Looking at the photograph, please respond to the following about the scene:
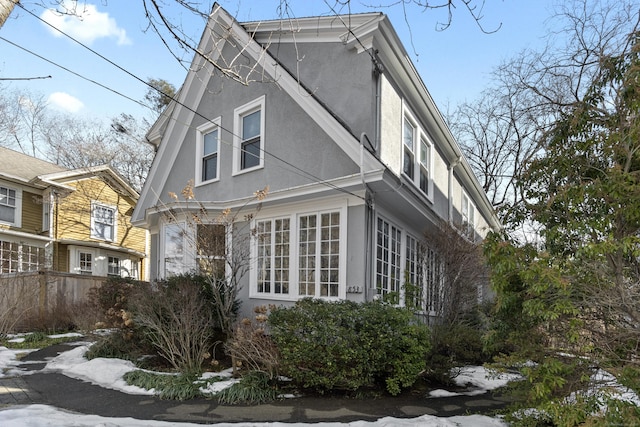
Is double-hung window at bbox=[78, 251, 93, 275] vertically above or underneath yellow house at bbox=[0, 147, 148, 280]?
underneath

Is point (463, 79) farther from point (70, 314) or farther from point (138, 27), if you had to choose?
point (70, 314)

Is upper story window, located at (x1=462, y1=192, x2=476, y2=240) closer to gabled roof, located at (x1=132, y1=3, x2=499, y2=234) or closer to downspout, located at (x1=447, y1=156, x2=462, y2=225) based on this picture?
downspout, located at (x1=447, y1=156, x2=462, y2=225)

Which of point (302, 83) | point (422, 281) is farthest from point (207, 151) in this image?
point (422, 281)

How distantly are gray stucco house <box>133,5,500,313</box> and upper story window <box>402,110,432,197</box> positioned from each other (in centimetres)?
5

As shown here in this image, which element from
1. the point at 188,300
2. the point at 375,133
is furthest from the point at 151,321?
the point at 375,133

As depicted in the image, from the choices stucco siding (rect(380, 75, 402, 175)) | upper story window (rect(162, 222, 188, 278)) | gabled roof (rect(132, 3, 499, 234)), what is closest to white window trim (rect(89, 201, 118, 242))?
gabled roof (rect(132, 3, 499, 234))

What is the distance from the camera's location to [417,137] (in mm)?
10375

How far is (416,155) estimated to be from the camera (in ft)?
33.6

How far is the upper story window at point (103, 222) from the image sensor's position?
815 inches

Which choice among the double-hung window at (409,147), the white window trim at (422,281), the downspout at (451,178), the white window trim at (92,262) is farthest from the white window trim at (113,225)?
the double-hung window at (409,147)

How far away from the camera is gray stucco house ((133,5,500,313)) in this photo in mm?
7879

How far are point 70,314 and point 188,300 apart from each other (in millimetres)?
6675

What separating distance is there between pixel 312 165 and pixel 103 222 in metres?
16.5

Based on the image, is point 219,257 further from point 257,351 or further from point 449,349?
point 449,349
